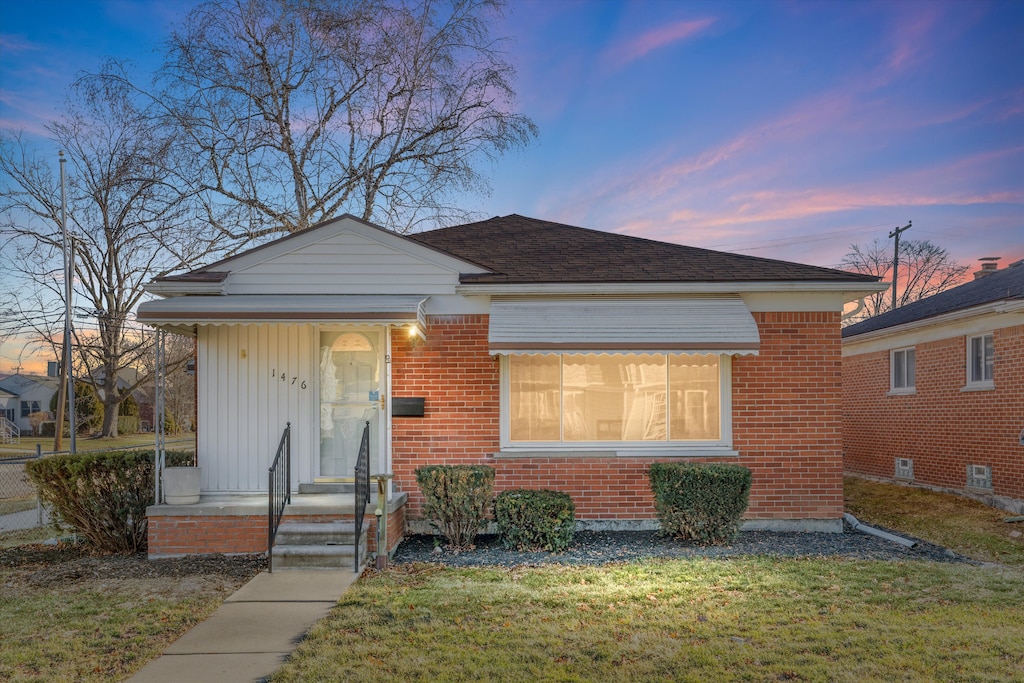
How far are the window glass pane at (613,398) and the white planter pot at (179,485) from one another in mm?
4800

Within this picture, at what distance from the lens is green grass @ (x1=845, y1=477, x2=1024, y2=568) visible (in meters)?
9.15

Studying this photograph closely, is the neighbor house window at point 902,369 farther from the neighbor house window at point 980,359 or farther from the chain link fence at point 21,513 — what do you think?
the chain link fence at point 21,513

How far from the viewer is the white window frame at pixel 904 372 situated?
611 inches

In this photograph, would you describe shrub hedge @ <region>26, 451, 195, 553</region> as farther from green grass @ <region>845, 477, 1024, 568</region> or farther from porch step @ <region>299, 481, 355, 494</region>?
green grass @ <region>845, 477, 1024, 568</region>

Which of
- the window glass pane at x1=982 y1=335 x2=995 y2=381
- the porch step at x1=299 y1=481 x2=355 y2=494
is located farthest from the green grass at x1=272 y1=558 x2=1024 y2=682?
the window glass pane at x1=982 y1=335 x2=995 y2=381

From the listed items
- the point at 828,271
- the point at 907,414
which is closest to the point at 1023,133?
the point at 907,414

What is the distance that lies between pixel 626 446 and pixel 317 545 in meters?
4.28

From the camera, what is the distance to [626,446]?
31.4 feet

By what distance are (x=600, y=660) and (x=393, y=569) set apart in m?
3.29

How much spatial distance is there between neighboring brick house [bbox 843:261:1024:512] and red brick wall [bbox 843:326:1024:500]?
21 mm

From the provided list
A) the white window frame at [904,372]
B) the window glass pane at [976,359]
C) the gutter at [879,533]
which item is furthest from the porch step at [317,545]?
the white window frame at [904,372]

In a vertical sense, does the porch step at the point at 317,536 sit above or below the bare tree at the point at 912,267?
below

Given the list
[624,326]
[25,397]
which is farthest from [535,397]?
[25,397]

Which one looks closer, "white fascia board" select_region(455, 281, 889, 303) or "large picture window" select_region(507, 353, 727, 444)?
"white fascia board" select_region(455, 281, 889, 303)
